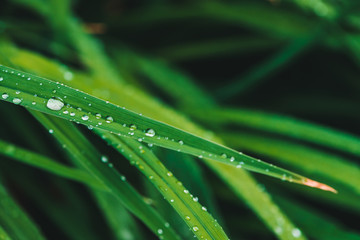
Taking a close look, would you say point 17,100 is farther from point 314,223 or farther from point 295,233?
point 314,223

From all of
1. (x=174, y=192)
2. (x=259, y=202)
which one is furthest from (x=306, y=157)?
(x=174, y=192)

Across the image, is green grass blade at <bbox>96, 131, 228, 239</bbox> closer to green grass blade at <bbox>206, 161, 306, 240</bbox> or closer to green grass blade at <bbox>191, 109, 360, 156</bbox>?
green grass blade at <bbox>206, 161, 306, 240</bbox>

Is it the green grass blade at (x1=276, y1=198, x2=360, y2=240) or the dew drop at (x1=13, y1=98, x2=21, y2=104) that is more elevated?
the dew drop at (x1=13, y1=98, x2=21, y2=104)

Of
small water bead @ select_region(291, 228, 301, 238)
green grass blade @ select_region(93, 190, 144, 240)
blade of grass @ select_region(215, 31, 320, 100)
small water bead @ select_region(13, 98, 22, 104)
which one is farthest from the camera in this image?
blade of grass @ select_region(215, 31, 320, 100)

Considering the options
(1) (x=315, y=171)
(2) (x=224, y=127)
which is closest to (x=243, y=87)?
(2) (x=224, y=127)

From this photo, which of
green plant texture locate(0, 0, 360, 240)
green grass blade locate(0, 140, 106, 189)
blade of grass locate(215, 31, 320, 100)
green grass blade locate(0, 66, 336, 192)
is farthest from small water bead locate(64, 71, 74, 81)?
blade of grass locate(215, 31, 320, 100)

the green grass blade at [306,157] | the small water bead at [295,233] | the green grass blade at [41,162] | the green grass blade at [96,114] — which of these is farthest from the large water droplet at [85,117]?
the green grass blade at [306,157]
